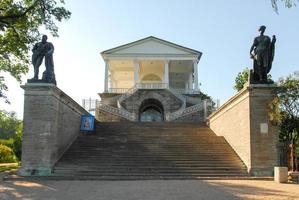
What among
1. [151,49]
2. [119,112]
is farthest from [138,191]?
[151,49]

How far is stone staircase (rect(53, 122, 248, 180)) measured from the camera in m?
16.0

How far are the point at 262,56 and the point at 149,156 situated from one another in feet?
21.2

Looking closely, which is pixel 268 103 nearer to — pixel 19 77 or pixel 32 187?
pixel 32 187

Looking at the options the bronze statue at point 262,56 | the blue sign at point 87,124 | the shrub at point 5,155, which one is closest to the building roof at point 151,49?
the shrub at point 5,155

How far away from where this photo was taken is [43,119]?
16.5 metres

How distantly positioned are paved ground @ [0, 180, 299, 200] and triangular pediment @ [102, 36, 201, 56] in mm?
30498

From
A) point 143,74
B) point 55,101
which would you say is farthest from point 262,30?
point 143,74

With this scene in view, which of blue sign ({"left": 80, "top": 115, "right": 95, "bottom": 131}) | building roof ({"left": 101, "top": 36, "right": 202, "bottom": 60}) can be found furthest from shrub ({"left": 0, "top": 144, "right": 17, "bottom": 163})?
building roof ({"left": 101, "top": 36, "right": 202, "bottom": 60})

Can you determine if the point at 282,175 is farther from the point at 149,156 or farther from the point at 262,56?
the point at 149,156

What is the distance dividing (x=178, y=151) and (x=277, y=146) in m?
4.64

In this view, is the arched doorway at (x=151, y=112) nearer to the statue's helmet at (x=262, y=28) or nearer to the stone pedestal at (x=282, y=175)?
the statue's helmet at (x=262, y=28)

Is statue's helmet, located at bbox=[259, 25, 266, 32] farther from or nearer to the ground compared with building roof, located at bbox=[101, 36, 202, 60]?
nearer to the ground

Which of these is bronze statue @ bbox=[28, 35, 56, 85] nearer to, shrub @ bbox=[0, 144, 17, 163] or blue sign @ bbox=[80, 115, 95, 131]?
blue sign @ bbox=[80, 115, 95, 131]

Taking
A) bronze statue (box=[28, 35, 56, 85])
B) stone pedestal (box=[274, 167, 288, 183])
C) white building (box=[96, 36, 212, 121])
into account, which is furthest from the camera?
white building (box=[96, 36, 212, 121])
